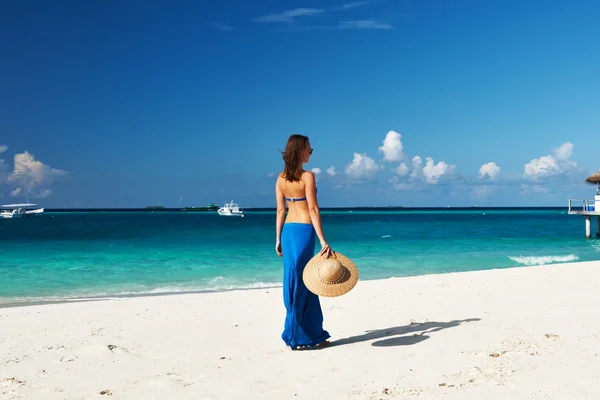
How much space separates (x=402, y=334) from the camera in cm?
638

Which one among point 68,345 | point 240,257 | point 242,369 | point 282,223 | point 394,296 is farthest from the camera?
point 240,257

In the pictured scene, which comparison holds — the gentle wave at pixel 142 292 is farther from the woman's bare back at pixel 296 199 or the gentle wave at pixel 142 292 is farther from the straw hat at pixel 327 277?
the straw hat at pixel 327 277

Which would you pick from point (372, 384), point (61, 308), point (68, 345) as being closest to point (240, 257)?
point (61, 308)

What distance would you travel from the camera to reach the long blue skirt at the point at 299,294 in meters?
5.62

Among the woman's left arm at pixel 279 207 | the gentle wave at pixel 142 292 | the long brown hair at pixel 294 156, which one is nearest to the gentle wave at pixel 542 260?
the gentle wave at pixel 142 292

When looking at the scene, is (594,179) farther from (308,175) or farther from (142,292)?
(308,175)

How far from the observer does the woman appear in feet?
18.2

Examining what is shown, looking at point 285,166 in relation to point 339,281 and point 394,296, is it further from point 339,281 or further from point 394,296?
point 394,296

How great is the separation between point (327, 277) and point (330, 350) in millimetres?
936

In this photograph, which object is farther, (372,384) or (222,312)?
(222,312)

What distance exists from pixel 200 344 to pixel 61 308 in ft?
15.4

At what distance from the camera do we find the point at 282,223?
233 inches

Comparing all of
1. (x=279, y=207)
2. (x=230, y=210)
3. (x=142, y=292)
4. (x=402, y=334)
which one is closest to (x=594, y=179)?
(x=142, y=292)

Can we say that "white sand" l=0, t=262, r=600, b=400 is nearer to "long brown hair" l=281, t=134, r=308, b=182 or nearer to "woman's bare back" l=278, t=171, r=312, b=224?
"woman's bare back" l=278, t=171, r=312, b=224
